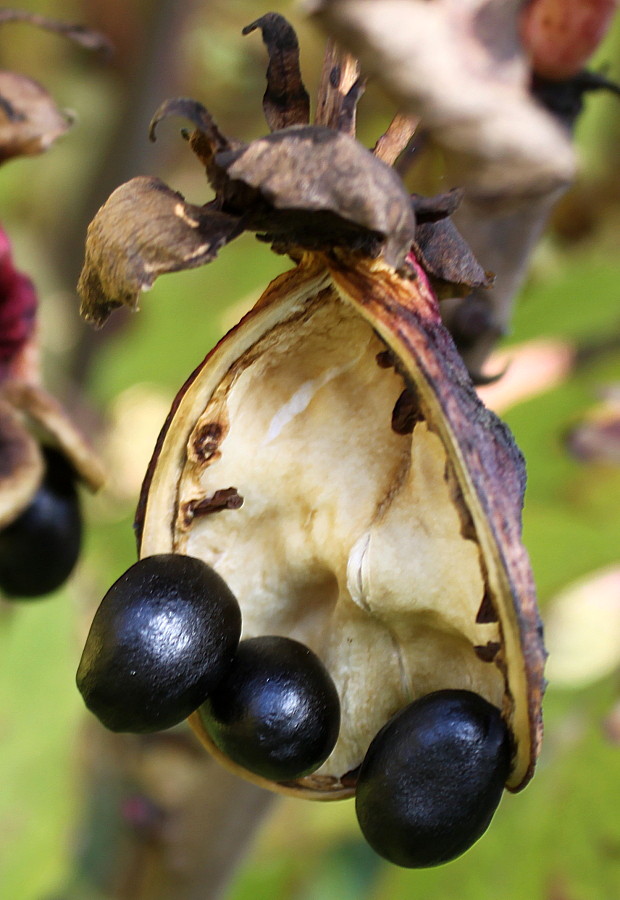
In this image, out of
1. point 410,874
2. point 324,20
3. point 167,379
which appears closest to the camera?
point 324,20

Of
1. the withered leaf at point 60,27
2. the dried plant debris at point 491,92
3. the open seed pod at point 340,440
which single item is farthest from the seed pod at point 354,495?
the withered leaf at point 60,27

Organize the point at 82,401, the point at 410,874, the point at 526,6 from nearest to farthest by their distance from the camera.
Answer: the point at 526,6
the point at 410,874
the point at 82,401

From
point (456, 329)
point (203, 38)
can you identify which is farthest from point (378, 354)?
point (203, 38)

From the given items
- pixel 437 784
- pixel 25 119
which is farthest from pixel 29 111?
pixel 437 784

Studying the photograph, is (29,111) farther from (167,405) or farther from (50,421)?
(167,405)

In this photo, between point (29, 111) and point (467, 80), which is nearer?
point (467, 80)

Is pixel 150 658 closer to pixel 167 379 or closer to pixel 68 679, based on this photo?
Answer: pixel 68 679
